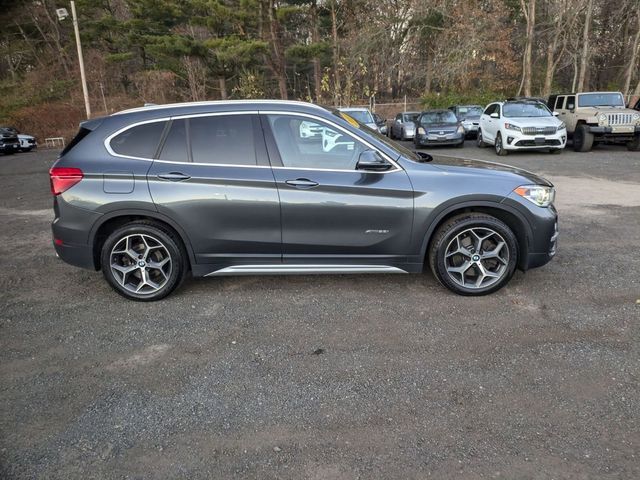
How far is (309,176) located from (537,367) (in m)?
2.29

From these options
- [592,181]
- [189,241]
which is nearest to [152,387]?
[189,241]

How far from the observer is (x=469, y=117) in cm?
2128

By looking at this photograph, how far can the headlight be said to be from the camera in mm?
4105

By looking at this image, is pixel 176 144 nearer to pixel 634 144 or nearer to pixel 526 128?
pixel 526 128

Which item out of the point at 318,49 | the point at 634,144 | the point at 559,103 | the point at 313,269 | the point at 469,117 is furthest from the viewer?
the point at 318,49

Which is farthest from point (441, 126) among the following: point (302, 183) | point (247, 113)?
point (302, 183)

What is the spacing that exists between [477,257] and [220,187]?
2.37m

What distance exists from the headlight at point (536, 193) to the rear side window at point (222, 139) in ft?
7.90

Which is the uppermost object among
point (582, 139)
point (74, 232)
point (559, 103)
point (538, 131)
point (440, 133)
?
point (559, 103)

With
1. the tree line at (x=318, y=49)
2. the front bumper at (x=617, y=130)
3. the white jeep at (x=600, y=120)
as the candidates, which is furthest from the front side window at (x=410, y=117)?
the front bumper at (x=617, y=130)

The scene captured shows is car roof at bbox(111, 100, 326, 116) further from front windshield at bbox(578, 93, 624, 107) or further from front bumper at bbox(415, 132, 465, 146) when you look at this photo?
front windshield at bbox(578, 93, 624, 107)

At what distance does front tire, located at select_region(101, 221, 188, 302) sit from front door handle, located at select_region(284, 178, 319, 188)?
1179mm

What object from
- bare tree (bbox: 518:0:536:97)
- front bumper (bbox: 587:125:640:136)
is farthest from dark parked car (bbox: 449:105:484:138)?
bare tree (bbox: 518:0:536:97)

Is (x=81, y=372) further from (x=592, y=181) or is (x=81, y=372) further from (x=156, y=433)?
(x=592, y=181)
